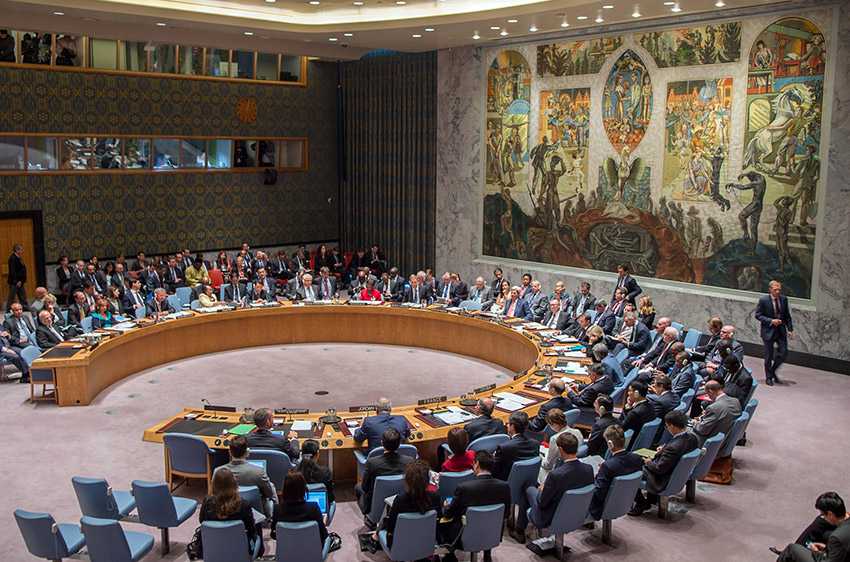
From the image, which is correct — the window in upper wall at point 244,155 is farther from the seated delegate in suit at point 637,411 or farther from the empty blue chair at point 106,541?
the empty blue chair at point 106,541

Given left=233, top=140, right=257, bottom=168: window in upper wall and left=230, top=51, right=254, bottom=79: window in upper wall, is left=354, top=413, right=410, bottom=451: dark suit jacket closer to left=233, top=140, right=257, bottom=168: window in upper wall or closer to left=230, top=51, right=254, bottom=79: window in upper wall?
left=233, top=140, right=257, bottom=168: window in upper wall

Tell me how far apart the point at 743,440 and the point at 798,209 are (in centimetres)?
500

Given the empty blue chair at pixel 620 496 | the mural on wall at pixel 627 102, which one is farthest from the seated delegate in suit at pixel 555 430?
the mural on wall at pixel 627 102

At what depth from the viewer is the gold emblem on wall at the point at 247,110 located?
19969 millimetres

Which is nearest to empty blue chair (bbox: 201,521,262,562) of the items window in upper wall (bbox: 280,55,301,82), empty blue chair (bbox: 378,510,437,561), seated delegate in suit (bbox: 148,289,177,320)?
empty blue chair (bbox: 378,510,437,561)

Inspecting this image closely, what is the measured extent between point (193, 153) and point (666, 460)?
15150mm

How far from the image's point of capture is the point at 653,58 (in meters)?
14.7

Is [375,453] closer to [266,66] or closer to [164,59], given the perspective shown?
[164,59]

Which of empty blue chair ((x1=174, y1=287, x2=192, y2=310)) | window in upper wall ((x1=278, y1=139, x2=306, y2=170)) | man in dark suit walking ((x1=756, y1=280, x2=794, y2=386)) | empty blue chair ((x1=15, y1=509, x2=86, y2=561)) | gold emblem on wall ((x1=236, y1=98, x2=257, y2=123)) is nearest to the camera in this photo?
empty blue chair ((x1=15, y1=509, x2=86, y2=561))

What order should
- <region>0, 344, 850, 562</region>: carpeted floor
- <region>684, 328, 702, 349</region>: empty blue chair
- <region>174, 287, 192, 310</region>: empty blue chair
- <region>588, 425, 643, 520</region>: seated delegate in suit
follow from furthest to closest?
<region>174, 287, 192, 310</region>: empty blue chair < <region>684, 328, 702, 349</region>: empty blue chair < <region>0, 344, 850, 562</region>: carpeted floor < <region>588, 425, 643, 520</region>: seated delegate in suit

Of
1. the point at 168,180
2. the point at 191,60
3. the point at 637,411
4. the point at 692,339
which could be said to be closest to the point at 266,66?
the point at 191,60

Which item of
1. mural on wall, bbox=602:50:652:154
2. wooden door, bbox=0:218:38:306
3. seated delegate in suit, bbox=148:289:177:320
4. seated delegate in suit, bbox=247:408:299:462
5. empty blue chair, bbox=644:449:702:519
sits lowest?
empty blue chair, bbox=644:449:702:519

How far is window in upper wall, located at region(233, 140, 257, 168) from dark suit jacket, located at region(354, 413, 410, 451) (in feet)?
45.5

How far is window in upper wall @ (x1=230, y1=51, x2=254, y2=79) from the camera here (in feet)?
65.0
